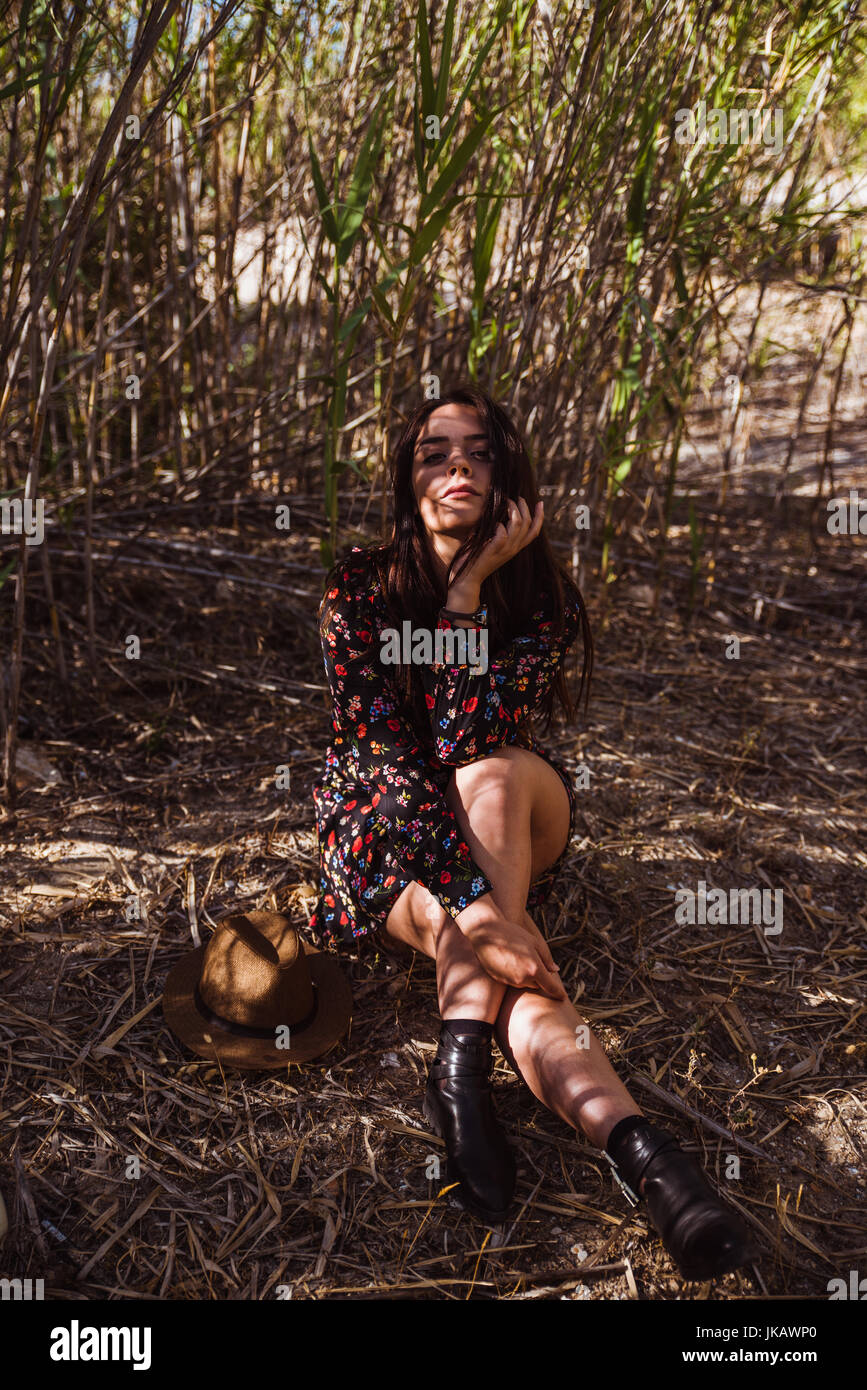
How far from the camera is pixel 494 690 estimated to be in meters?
1.54

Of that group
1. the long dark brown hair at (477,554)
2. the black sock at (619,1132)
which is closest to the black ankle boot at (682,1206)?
the black sock at (619,1132)

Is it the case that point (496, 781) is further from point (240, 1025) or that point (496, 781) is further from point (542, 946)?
point (240, 1025)

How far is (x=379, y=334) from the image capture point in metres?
2.56

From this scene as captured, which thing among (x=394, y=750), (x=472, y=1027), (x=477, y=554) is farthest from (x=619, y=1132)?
(x=477, y=554)

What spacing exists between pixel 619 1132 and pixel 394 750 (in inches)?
24.4

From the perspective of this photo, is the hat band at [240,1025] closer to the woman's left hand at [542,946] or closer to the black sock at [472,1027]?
the black sock at [472,1027]

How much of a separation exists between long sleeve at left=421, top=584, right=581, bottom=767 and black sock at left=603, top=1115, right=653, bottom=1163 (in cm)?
54

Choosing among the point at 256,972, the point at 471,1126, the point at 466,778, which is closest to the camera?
the point at 471,1126

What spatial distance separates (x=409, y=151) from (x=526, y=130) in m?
0.36

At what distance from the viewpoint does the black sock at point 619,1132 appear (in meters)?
1.22

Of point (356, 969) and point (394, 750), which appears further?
point (356, 969)

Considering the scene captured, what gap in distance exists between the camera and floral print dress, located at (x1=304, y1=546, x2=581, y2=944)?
1456mm

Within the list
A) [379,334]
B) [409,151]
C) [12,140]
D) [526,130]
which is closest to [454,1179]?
[12,140]
